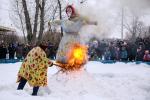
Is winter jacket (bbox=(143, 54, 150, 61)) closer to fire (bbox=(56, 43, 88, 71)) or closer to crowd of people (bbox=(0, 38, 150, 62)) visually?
crowd of people (bbox=(0, 38, 150, 62))

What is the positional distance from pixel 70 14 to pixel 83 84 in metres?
2.06

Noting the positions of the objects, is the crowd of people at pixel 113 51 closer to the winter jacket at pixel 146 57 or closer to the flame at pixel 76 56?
the winter jacket at pixel 146 57

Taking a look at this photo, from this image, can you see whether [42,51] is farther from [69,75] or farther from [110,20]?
[110,20]

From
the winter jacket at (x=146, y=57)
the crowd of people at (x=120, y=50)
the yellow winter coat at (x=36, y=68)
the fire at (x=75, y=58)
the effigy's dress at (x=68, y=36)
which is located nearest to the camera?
the yellow winter coat at (x=36, y=68)

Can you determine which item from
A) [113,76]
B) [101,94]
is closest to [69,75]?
[101,94]

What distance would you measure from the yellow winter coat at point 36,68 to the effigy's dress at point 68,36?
1171 mm

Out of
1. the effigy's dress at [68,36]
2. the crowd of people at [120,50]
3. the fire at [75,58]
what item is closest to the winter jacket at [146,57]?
the crowd of people at [120,50]

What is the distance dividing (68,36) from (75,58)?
68 cm

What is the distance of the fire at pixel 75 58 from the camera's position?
33.7ft

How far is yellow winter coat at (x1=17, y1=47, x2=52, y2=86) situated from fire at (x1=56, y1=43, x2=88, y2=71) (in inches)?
47.5

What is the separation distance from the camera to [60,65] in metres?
10.3

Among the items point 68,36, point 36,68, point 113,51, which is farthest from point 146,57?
point 36,68

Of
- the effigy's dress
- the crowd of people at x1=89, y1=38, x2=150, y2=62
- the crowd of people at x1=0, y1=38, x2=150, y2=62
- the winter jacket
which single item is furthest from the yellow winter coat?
the crowd of people at x1=89, y1=38, x2=150, y2=62

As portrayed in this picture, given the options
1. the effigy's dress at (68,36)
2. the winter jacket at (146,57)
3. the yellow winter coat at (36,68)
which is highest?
the effigy's dress at (68,36)
